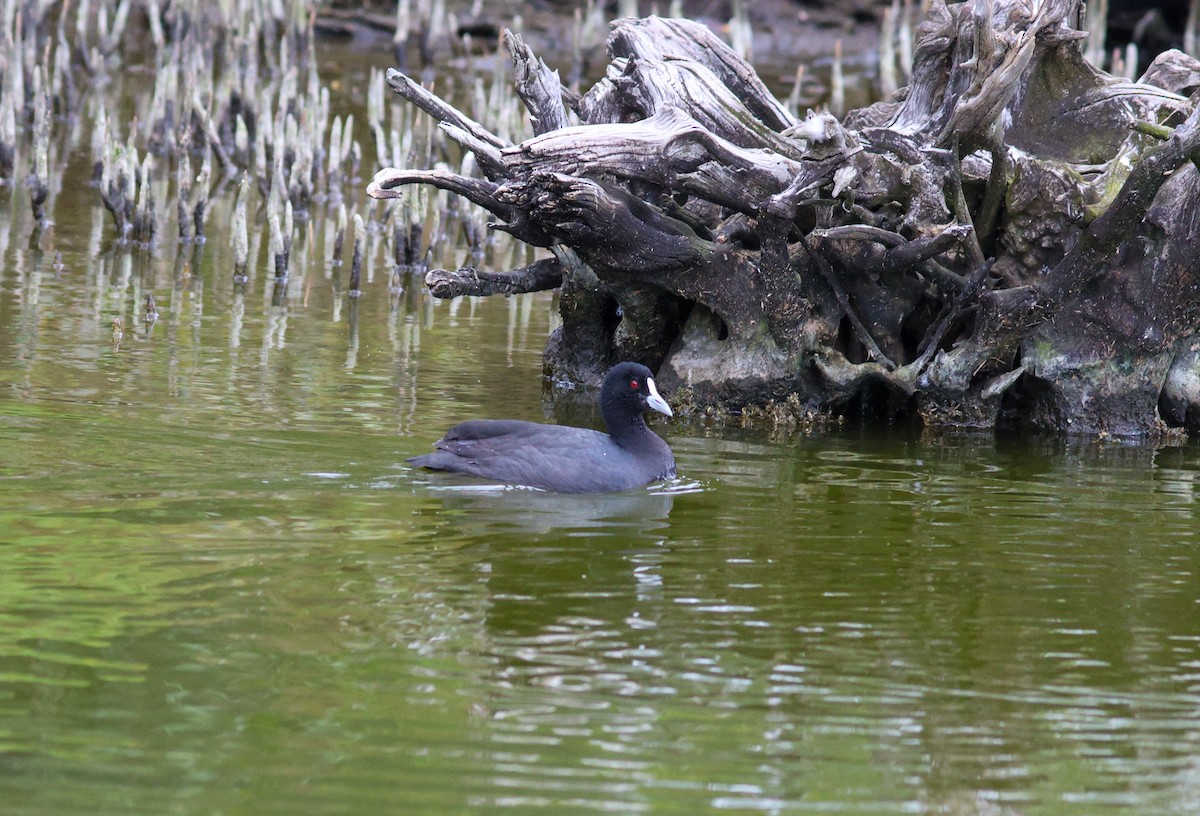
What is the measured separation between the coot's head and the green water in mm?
598

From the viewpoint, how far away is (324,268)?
18062 mm

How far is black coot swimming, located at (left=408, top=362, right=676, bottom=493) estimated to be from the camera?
33.1ft

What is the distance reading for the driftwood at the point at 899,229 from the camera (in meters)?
11.8

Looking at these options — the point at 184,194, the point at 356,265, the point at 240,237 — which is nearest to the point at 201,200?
the point at 184,194

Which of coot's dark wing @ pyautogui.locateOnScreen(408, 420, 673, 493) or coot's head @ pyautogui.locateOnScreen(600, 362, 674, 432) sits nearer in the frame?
coot's dark wing @ pyautogui.locateOnScreen(408, 420, 673, 493)

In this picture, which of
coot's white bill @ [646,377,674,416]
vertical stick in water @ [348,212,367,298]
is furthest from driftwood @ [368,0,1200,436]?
vertical stick in water @ [348,212,367,298]

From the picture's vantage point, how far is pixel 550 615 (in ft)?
25.3

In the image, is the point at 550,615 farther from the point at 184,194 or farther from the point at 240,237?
the point at 184,194

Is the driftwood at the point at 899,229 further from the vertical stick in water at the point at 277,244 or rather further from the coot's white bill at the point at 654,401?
the vertical stick in water at the point at 277,244

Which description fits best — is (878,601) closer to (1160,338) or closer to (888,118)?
(1160,338)

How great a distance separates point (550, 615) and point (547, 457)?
2479 millimetres

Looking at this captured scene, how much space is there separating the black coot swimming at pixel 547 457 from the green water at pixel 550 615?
0.45ft

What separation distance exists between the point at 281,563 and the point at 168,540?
2.23 ft

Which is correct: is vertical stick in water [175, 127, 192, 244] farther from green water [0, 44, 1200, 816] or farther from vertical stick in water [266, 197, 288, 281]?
green water [0, 44, 1200, 816]
